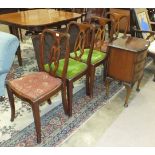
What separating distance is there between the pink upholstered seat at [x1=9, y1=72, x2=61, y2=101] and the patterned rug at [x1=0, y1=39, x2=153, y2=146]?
1.41 feet

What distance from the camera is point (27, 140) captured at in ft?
6.50

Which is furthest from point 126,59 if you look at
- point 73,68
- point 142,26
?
point 142,26

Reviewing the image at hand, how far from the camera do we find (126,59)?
7.73 feet

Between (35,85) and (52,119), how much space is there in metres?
0.49

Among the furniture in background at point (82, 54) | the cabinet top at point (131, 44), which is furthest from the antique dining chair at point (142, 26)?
the furniture in background at point (82, 54)

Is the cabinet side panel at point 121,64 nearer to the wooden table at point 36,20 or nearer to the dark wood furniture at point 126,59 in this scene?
the dark wood furniture at point 126,59

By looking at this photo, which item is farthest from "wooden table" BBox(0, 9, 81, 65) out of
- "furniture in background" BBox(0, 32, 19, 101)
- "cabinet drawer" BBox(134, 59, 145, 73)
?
"cabinet drawer" BBox(134, 59, 145, 73)

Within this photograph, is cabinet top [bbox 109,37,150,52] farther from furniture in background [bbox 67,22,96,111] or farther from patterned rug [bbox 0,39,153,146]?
patterned rug [bbox 0,39,153,146]

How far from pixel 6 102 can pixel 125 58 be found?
1438 mm

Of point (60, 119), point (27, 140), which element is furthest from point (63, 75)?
point (27, 140)

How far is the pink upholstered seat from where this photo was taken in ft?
6.05

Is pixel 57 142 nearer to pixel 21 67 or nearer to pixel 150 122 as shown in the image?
pixel 150 122

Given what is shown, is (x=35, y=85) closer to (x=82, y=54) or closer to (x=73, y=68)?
(x=73, y=68)

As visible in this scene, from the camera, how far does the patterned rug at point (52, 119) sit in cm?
200
